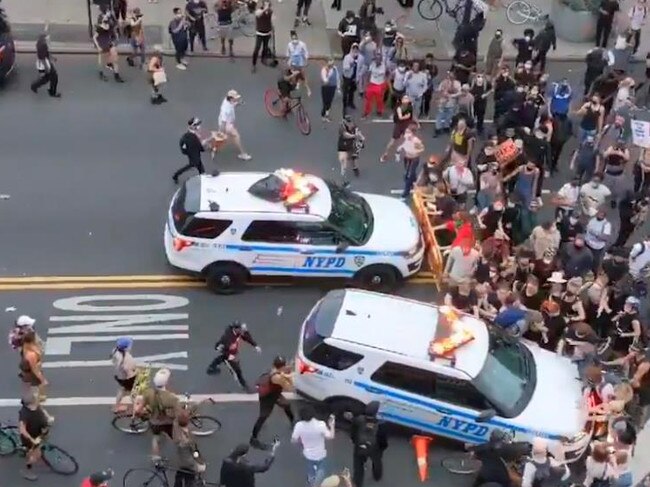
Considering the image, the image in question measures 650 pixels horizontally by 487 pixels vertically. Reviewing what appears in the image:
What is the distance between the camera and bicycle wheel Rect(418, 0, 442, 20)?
2720 centimetres

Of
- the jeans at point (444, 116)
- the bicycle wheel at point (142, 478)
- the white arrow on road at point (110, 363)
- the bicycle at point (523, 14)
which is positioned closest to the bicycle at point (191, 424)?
the bicycle wheel at point (142, 478)

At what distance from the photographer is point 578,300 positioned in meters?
15.7

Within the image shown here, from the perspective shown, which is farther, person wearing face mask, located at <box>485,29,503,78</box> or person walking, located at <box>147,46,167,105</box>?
person wearing face mask, located at <box>485,29,503,78</box>

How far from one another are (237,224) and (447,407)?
4.70m

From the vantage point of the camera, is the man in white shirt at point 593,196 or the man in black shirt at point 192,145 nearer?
the man in white shirt at point 593,196

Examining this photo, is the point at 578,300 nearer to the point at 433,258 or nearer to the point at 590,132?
the point at 433,258

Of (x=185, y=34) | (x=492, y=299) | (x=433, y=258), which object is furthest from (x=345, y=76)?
(x=492, y=299)

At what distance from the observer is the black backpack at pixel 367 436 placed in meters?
13.4

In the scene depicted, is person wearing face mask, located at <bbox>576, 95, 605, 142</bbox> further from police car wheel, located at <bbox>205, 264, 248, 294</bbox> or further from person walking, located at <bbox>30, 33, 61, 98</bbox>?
person walking, located at <bbox>30, 33, 61, 98</bbox>

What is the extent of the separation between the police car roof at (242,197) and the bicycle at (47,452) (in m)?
4.58

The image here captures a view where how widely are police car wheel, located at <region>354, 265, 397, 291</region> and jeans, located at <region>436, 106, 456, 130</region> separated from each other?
5429 mm

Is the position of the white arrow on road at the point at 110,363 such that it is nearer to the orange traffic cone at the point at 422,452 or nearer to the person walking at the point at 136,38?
the orange traffic cone at the point at 422,452

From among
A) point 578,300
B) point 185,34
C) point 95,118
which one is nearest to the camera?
point 578,300

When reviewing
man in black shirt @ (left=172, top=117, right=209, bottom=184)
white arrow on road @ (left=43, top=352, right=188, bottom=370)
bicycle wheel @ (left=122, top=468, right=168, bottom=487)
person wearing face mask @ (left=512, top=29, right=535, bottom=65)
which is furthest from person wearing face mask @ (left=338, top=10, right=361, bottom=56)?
bicycle wheel @ (left=122, top=468, right=168, bottom=487)
